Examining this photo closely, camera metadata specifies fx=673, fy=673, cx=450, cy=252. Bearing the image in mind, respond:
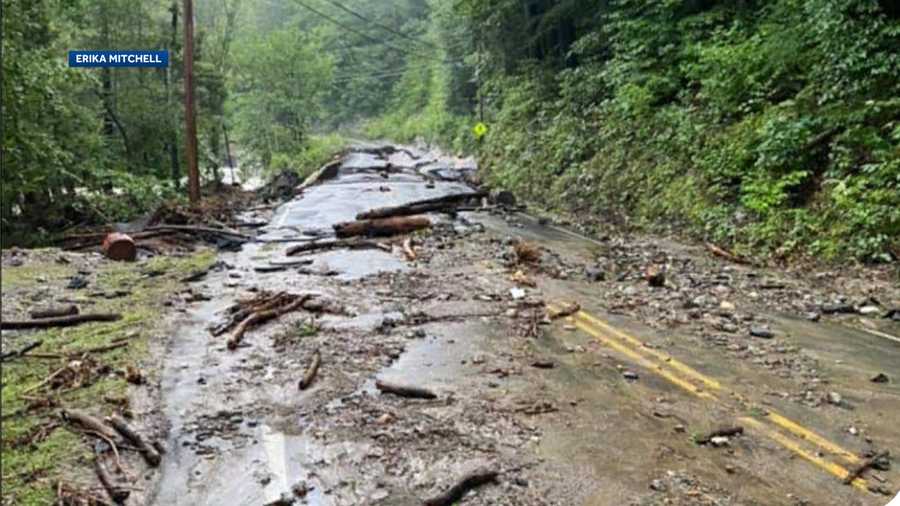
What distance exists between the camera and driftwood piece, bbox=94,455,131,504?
13.0 feet

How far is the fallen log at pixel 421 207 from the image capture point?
15.9m

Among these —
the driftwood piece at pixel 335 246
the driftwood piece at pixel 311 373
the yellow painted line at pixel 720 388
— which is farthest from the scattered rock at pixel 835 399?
the driftwood piece at pixel 335 246

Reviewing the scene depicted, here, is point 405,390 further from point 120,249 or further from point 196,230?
point 196,230

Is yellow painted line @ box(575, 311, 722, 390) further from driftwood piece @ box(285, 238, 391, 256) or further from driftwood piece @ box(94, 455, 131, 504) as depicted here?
driftwood piece @ box(285, 238, 391, 256)

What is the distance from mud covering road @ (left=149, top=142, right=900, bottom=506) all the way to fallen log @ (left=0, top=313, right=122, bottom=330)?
83cm

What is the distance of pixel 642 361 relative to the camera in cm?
642

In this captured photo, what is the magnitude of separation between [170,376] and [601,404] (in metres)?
3.83

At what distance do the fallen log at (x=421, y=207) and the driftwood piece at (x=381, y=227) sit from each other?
2.79 feet

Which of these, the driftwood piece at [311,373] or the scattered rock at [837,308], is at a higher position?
the scattered rock at [837,308]

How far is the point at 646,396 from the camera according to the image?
559cm

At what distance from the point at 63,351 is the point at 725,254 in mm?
9338

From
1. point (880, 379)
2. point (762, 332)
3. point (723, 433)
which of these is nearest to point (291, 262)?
point (762, 332)

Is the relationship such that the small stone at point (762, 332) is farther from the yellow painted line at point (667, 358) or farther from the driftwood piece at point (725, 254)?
the driftwood piece at point (725, 254)

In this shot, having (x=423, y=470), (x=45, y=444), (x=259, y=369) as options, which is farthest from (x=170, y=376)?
(x=423, y=470)
